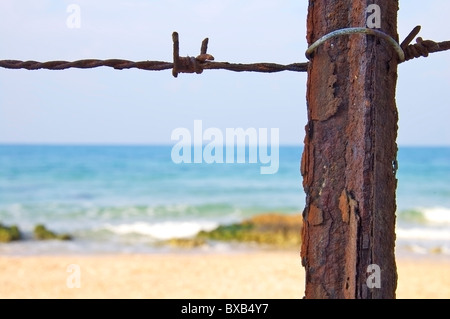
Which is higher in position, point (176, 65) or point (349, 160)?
point (176, 65)

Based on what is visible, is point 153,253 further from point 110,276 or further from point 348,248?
point 348,248

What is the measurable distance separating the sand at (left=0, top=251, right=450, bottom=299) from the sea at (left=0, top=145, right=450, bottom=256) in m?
1.24

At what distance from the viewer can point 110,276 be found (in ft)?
26.3

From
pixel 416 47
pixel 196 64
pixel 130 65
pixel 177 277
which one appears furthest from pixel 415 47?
pixel 177 277

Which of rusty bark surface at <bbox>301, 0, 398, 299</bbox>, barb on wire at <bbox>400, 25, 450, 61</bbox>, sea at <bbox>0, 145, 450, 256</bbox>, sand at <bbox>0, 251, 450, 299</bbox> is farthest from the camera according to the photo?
sea at <bbox>0, 145, 450, 256</bbox>

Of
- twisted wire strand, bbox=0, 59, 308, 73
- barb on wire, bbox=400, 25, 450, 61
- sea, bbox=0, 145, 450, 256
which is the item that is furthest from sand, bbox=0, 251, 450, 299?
barb on wire, bbox=400, 25, 450, 61

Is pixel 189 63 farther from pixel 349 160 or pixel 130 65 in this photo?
pixel 349 160

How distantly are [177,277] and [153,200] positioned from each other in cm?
901

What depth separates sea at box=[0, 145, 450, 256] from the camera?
11484mm

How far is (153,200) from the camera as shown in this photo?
55.8ft

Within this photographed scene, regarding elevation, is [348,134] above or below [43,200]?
above

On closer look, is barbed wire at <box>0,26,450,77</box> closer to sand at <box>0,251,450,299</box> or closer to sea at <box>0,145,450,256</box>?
sand at <box>0,251,450,299</box>

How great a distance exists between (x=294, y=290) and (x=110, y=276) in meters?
2.39
